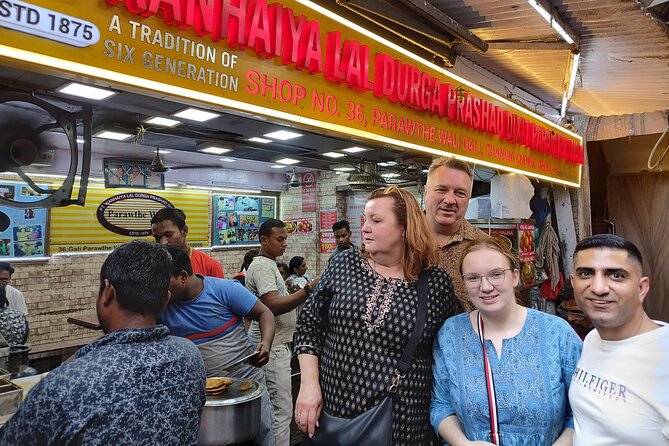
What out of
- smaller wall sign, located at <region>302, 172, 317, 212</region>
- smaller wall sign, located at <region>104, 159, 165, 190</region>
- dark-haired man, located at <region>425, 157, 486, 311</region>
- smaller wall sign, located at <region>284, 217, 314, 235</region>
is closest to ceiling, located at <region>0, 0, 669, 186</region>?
smaller wall sign, located at <region>104, 159, 165, 190</region>

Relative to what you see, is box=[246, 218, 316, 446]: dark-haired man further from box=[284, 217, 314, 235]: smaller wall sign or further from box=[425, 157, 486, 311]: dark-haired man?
box=[284, 217, 314, 235]: smaller wall sign

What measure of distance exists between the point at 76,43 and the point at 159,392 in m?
1.50

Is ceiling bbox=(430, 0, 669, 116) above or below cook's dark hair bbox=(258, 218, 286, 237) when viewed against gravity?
above

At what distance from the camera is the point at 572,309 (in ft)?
16.8

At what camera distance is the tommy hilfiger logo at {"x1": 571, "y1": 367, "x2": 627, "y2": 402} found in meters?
1.55

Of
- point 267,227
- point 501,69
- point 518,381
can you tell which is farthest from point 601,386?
point 501,69

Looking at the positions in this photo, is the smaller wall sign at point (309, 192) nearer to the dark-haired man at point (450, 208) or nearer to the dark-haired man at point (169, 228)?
the dark-haired man at point (169, 228)

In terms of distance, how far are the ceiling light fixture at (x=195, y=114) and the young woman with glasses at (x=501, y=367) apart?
174 centimetres

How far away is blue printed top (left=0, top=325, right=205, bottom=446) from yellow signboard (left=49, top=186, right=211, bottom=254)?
252 inches

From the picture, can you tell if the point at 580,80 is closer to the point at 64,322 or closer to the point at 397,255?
the point at 397,255

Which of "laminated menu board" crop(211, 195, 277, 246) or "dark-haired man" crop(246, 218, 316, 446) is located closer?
"dark-haired man" crop(246, 218, 316, 446)

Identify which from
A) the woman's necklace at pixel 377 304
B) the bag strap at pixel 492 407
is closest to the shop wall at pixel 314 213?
the woman's necklace at pixel 377 304

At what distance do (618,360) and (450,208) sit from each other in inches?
43.2

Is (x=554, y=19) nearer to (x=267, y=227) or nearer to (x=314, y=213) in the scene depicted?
(x=267, y=227)
